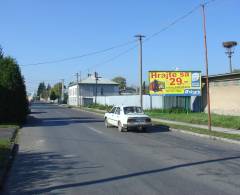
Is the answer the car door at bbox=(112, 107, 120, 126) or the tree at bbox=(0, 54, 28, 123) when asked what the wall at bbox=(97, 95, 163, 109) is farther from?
the car door at bbox=(112, 107, 120, 126)

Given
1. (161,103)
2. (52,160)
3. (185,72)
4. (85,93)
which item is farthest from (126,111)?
(85,93)

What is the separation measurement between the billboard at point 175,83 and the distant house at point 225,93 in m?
3.93

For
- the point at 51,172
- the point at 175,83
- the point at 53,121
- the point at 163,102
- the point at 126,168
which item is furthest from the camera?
the point at 163,102

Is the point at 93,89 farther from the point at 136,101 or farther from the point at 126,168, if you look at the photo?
the point at 126,168

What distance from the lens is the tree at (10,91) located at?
107ft

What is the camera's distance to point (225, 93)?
37.8 meters

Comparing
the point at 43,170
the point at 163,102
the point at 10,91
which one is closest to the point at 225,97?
the point at 163,102

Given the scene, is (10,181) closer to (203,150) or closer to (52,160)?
(52,160)

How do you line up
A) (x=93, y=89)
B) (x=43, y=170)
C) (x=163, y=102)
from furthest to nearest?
(x=93, y=89), (x=163, y=102), (x=43, y=170)

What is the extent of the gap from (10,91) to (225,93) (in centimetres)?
1703

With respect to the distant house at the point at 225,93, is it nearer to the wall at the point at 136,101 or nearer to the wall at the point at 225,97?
the wall at the point at 225,97

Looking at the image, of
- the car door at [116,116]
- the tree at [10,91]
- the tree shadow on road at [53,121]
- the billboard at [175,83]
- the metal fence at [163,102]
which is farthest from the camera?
the metal fence at [163,102]

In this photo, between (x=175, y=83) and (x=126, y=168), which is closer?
(x=126, y=168)

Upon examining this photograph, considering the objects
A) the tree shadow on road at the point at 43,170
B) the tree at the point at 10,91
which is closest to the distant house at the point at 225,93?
the tree at the point at 10,91
